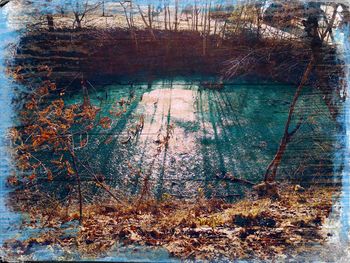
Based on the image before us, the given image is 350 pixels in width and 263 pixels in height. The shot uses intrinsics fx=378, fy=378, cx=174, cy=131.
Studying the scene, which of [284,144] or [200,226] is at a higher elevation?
[284,144]

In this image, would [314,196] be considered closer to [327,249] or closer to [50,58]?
[327,249]

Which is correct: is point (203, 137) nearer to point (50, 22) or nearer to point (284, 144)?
point (284, 144)

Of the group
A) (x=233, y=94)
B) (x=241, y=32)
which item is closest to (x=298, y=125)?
(x=233, y=94)

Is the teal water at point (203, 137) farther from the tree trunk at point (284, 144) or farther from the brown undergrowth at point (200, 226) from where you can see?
the brown undergrowth at point (200, 226)
